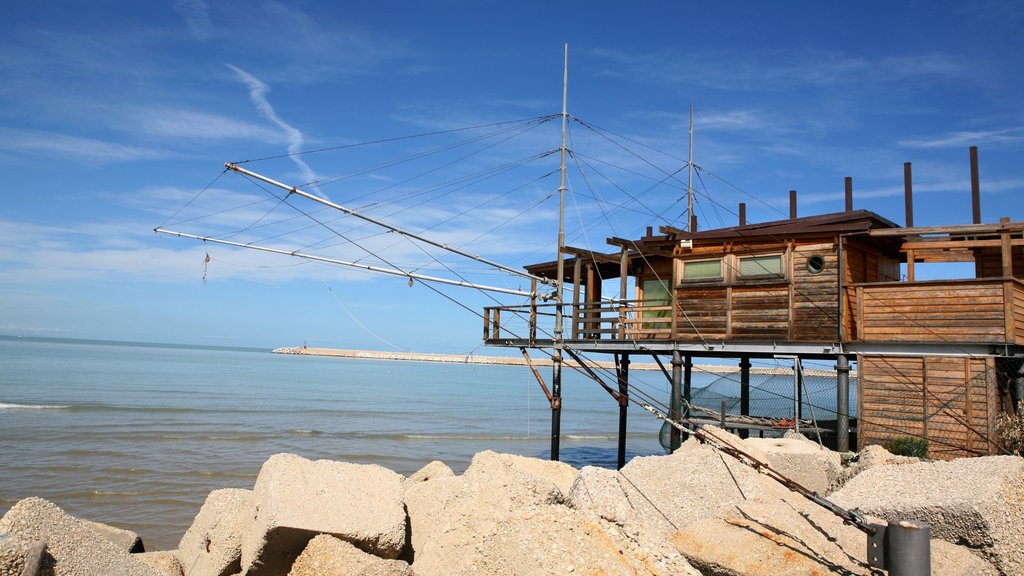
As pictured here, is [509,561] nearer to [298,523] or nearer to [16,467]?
[298,523]

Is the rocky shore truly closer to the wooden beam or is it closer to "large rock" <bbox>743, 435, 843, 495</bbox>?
"large rock" <bbox>743, 435, 843, 495</bbox>

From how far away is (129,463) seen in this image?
65.3ft

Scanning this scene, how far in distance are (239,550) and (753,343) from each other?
12057 millimetres

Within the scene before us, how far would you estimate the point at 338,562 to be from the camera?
666cm

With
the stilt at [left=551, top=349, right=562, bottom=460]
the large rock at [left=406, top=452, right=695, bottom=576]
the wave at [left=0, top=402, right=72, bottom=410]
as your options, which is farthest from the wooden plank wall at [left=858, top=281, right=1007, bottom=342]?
the wave at [left=0, top=402, right=72, bottom=410]

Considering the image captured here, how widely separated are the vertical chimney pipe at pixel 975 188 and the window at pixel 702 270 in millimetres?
6715

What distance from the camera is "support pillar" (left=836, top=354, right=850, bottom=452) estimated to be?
47.5ft

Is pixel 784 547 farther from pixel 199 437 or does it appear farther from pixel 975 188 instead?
pixel 199 437

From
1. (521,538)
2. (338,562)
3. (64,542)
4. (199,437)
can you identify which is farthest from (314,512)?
(199,437)

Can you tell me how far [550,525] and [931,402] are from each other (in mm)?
10930

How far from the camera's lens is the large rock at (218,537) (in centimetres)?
782

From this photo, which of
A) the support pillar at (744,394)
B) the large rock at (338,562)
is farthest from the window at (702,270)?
the large rock at (338,562)

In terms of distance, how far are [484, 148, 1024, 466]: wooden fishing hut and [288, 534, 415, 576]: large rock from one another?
1093 cm

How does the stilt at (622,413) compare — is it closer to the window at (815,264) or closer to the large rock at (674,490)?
the window at (815,264)
